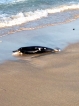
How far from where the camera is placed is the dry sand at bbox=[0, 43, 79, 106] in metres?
4.35

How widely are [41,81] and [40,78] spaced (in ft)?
0.59

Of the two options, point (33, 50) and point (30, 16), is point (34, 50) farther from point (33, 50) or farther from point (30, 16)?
point (30, 16)

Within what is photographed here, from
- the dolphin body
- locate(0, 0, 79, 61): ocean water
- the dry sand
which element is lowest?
the dry sand

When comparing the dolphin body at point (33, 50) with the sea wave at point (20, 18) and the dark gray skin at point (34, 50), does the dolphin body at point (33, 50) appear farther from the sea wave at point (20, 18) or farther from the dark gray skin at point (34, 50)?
the sea wave at point (20, 18)

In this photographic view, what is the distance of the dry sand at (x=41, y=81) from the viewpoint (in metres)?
4.35

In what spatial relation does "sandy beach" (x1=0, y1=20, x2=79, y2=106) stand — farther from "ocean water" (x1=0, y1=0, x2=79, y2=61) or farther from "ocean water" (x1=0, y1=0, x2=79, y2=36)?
"ocean water" (x1=0, y1=0, x2=79, y2=36)

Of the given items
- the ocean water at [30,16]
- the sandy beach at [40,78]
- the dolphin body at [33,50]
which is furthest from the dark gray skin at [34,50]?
the ocean water at [30,16]

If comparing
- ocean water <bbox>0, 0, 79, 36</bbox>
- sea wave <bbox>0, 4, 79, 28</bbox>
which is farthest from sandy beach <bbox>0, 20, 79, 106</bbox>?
sea wave <bbox>0, 4, 79, 28</bbox>

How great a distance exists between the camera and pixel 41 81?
5.12 meters

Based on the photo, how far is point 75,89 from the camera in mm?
4699

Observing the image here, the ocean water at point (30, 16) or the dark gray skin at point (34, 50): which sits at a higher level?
the ocean water at point (30, 16)

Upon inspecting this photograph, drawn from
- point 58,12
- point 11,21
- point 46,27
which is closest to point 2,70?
point 46,27

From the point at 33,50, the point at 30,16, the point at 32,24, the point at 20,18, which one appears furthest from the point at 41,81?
the point at 30,16

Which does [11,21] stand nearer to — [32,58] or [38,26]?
[38,26]
